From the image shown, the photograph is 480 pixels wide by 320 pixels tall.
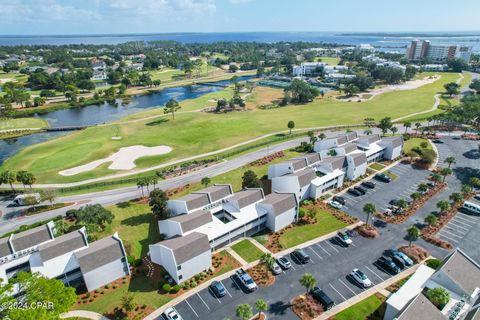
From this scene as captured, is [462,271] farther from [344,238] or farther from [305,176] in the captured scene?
[305,176]

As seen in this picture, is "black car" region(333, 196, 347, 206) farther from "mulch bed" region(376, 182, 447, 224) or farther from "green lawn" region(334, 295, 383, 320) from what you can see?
"green lawn" region(334, 295, 383, 320)

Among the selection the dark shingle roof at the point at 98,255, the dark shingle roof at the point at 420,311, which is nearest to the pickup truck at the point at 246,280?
the dark shingle roof at the point at 98,255

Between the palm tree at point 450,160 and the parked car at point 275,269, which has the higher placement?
the palm tree at point 450,160

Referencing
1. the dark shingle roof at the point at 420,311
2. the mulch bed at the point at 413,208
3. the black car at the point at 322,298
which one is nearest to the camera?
the dark shingle roof at the point at 420,311

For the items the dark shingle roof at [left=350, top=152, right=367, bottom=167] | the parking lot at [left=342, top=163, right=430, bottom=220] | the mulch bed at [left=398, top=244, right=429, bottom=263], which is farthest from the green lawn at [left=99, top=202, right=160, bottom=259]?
Result: the dark shingle roof at [left=350, top=152, right=367, bottom=167]

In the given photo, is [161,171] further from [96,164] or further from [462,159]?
[462,159]

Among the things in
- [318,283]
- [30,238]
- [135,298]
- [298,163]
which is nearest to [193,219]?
[135,298]

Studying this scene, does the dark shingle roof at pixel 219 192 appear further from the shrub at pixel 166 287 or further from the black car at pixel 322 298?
the black car at pixel 322 298
